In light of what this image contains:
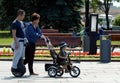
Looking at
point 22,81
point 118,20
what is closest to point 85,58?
point 22,81

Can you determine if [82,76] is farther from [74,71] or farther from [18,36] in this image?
[18,36]

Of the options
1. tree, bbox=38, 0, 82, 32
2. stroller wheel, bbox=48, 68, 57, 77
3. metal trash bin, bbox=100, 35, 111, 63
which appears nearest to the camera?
stroller wheel, bbox=48, 68, 57, 77

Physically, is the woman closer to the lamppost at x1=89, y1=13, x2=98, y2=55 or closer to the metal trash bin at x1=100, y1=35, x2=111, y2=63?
the metal trash bin at x1=100, y1=35, x2=111, y2=63

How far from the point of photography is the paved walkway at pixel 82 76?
1317 cm

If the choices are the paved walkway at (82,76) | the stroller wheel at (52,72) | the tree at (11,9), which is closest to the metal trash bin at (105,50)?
the paved walkway at (82,76)

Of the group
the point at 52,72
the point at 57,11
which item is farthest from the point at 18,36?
the point at 57,11

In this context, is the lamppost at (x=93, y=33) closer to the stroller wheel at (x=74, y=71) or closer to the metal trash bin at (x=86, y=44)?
the metal trash bin at (x=86, y=44)

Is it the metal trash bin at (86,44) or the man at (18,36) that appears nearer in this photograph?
the man at (18,36)

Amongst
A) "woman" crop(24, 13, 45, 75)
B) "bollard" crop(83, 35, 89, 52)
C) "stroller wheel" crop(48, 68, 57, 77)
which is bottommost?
"bollard" crop(83, 35, 89, 52)

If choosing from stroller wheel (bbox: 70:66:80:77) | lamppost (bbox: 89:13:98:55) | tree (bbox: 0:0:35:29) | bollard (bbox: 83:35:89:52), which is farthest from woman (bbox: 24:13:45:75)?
tree (bbox: 0:0:35:29)

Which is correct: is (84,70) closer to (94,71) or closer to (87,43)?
(94,71)

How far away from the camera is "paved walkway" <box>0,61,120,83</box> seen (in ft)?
43.2

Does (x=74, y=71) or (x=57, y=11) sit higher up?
(x=57, y=11)

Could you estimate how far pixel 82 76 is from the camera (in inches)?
567
